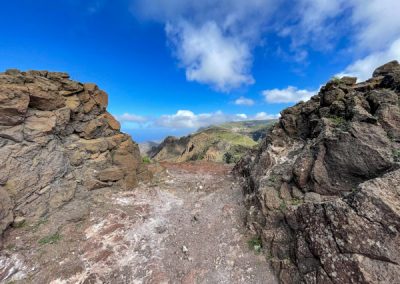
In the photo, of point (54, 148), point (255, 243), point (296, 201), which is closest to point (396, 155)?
point (296, 201)

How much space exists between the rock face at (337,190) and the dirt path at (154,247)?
1.33 m

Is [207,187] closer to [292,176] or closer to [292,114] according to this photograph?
[292,176]

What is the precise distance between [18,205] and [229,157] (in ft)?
84.8

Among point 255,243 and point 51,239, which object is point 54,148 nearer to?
point 51,239

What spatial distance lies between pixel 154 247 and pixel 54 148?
8643 millimetres

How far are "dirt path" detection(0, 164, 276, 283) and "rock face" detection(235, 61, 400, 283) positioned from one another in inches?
52.4

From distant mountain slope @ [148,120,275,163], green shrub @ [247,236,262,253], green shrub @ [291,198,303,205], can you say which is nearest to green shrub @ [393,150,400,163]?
green shrub @ [291,198,303,205]

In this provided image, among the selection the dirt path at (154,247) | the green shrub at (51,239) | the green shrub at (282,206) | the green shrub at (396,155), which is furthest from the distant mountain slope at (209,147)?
the green shrub at (51,239)

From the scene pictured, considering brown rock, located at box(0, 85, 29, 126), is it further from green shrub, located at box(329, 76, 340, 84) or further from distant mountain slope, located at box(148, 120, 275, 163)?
distant mountain slope, located at box(148, 120, 275, 163)

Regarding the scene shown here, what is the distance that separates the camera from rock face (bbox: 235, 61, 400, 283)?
7102 millimetres

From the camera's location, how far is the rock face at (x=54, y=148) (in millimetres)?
11328

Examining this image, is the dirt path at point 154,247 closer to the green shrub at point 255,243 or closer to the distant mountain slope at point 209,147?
the green shrub at point 255,243

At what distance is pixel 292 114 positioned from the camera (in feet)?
58.0

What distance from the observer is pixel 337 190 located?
33.6 ft
